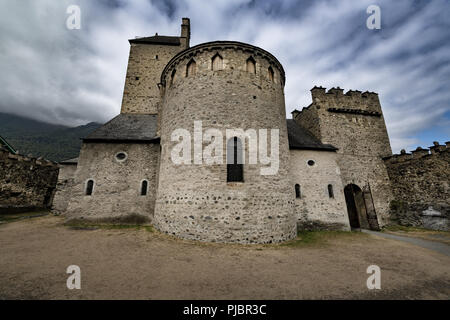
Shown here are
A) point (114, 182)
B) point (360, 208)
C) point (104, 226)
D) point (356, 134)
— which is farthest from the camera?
point (356, 134)

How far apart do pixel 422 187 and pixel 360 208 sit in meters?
4.06

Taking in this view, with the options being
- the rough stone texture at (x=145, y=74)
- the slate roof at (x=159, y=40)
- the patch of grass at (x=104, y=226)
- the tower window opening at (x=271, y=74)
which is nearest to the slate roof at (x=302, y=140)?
the tower window opening at (x=271, y=74)

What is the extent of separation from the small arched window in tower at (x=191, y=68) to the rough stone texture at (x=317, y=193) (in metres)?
7.84

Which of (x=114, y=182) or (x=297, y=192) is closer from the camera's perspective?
Result: (x=114, y=182)

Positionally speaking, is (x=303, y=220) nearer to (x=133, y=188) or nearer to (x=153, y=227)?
(x=153, y=227)

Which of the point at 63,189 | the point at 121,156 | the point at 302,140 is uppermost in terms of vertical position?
the point at 302,140

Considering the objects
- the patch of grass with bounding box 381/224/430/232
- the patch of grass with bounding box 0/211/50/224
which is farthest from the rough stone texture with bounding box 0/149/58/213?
the patch of grass with bounding box 381/224/430/232

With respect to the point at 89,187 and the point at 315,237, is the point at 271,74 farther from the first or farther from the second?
the point at 89,187

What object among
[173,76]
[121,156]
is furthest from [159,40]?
[121,156]

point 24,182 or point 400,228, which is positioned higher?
point 24,182

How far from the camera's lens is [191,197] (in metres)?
7.96

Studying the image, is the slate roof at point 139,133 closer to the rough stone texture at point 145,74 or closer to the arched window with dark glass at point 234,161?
the rough stone texture at point 145,74

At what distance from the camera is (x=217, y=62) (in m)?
9.33

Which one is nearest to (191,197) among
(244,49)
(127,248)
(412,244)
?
(127,248)
